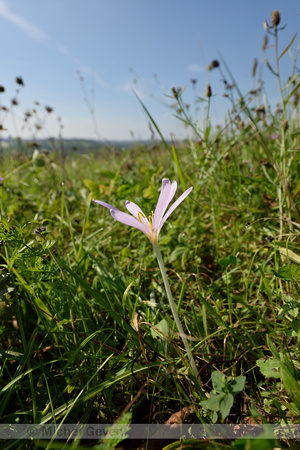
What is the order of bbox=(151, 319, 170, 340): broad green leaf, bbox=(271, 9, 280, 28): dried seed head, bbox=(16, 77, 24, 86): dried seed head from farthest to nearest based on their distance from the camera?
bbox=(16, 77, 24, 86): dried seed head
bbox=(271, 9, 280, 28): dried seed head
bbox=(151, 319, 170, 340): broad green leaf

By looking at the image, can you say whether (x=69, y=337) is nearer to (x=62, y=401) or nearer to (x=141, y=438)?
(x=62, y=401)

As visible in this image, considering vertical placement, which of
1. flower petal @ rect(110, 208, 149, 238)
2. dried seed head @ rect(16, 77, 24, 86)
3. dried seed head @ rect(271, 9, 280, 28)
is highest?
dried seed head @ rect(16, 77, 24, 86)

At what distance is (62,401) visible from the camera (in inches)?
38.1

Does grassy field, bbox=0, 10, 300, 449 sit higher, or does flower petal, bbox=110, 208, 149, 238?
flower petal, bbox=110, 208, 149, 238

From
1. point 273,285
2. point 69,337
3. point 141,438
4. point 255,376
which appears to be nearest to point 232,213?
point 273,285

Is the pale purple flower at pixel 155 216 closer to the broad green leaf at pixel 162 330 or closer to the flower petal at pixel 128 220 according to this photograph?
the flower petal at pixel 128 220

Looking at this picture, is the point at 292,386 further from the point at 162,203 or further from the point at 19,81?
the point at 19,81

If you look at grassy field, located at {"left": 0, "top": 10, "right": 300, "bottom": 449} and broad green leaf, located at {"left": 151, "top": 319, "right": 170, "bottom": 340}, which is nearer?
grassy field, located at {"left": 0, "top": 10, "right": 300, "bottom": 449}

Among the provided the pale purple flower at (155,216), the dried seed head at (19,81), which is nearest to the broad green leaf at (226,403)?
the pale purple flower at (155,216)

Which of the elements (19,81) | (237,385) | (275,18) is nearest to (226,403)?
(237,385)

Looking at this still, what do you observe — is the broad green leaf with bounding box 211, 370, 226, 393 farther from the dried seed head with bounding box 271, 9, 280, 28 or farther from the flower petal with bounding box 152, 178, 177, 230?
the dried seed head with bounding box 271, 9, 280, 28

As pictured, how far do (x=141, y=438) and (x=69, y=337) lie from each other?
0.43 meters

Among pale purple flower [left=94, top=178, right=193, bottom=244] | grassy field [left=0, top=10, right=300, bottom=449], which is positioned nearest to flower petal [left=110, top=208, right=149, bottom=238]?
pale purple flower [left=94, top=178, right=193, bottom=244]

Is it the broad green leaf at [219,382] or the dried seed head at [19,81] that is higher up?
the dried seed head at [19,81]
